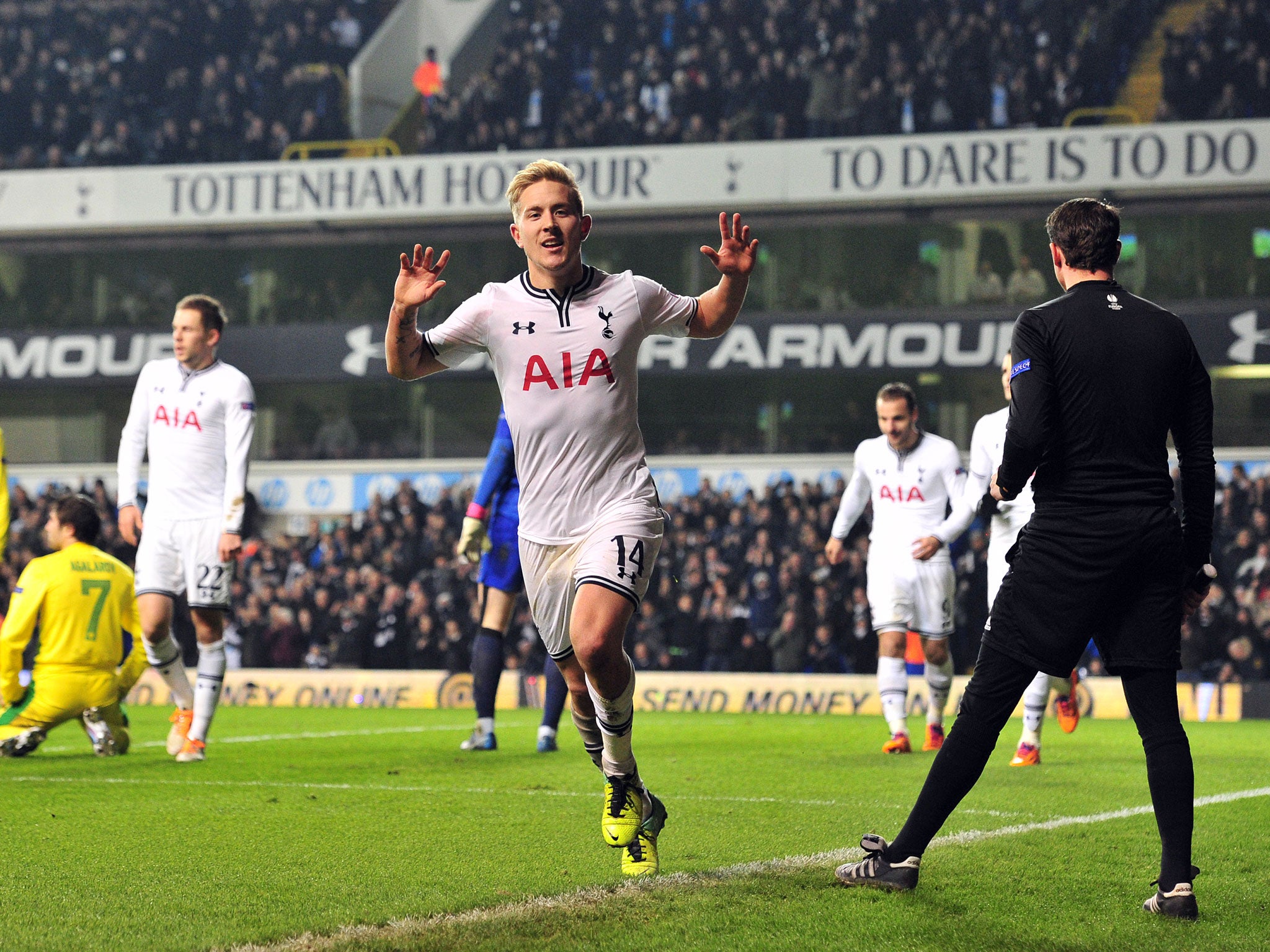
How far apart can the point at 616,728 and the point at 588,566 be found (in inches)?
21.7

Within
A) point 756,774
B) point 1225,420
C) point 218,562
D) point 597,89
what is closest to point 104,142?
point 597,89

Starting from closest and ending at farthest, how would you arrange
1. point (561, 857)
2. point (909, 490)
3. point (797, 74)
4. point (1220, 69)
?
point (561, 857)
point (909, 490)
point (1220, 69)
point (797, 74)

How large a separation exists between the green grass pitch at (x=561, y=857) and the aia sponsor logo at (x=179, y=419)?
6.26ft

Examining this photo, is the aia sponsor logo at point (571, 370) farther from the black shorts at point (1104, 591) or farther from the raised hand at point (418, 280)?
the black shorts at point (1104, 591)

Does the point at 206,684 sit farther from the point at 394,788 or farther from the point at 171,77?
the point at 171,77

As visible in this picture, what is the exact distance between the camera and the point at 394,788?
729cm

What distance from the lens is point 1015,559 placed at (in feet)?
14.7

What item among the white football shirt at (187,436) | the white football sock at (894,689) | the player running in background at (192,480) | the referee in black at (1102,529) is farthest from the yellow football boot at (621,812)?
the white football sock at (894,689)

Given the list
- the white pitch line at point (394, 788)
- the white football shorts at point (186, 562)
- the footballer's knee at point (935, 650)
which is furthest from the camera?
the footballer's knee at point (935, 650)

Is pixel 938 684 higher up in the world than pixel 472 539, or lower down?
lower down

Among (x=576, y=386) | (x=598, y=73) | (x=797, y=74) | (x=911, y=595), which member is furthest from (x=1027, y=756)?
(x=598, y=73)

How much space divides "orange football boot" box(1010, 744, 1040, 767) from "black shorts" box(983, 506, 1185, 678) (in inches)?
178

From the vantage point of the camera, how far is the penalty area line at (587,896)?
12.1 feet

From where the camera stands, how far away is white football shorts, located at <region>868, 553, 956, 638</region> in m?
9.73
